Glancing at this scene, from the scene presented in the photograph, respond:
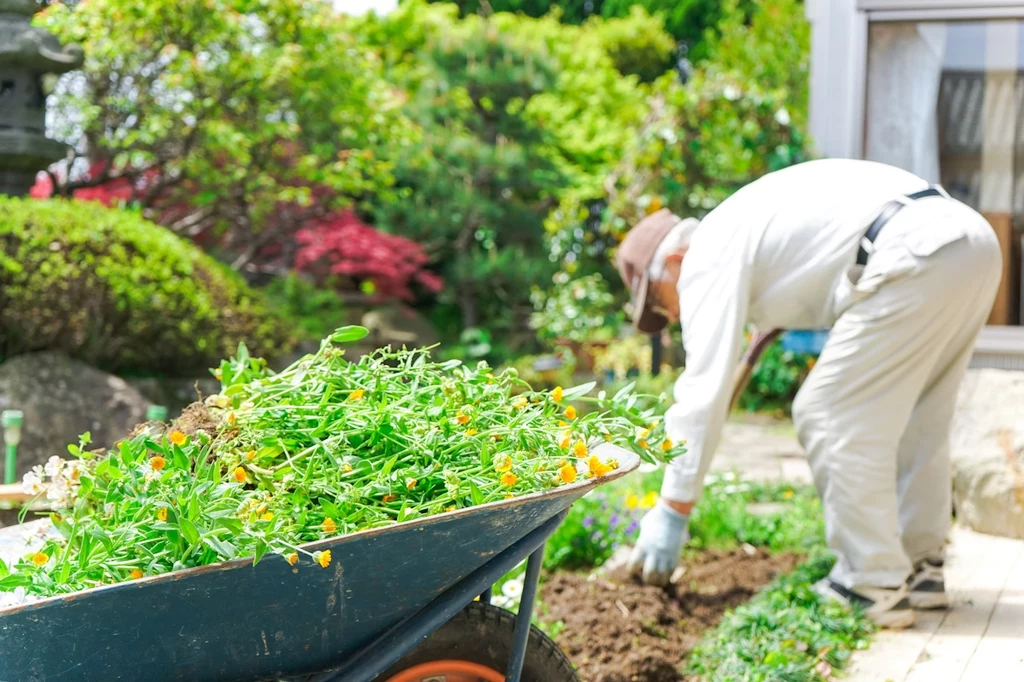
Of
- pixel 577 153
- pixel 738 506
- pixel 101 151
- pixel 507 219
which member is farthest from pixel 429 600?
pixel 577 153

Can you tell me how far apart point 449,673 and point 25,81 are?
14.2ft

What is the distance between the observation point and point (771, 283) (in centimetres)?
287

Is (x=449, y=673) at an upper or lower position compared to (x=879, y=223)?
lower

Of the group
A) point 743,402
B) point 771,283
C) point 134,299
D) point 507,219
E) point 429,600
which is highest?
point 771,283

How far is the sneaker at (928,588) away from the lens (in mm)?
2982

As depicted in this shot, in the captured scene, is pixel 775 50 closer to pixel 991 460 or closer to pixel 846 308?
pixel 991 460

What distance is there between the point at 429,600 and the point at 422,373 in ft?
1.54

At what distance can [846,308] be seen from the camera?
282cm

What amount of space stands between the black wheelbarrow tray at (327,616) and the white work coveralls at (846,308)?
0.87 m

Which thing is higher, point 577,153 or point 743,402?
point 577,153

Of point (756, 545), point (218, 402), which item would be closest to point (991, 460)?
point (756, 545)

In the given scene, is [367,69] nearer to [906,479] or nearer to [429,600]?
[906,479]

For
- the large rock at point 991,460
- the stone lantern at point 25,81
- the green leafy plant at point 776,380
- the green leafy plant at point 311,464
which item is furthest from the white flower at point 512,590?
the green leafy plant at point 776,380

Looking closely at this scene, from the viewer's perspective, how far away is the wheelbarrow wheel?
188 centimetres
